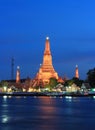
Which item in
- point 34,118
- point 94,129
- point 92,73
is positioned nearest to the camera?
point 94,129

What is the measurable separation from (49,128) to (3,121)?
35.9ft

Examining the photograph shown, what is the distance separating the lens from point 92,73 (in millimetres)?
190625

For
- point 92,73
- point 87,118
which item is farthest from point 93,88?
point 87,118

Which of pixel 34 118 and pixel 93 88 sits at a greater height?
pixel 93 88

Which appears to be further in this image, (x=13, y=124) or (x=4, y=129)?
(x=13, y=124)

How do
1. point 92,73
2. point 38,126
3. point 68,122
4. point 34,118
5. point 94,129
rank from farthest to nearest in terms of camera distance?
point 92,73
point 34,118
point 68,122
point 38,126
point 94,129

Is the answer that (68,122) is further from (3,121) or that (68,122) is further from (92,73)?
(92,73)

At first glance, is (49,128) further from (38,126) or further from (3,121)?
(3,121)

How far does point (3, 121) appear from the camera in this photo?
70562 millimetres

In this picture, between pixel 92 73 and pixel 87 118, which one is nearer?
pixel 87 118

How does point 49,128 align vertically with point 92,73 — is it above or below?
below

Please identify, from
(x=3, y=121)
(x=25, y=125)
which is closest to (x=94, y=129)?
(x=25, y=125)

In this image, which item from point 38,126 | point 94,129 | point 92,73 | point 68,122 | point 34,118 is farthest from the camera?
point 92,73

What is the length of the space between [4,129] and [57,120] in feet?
41.6
